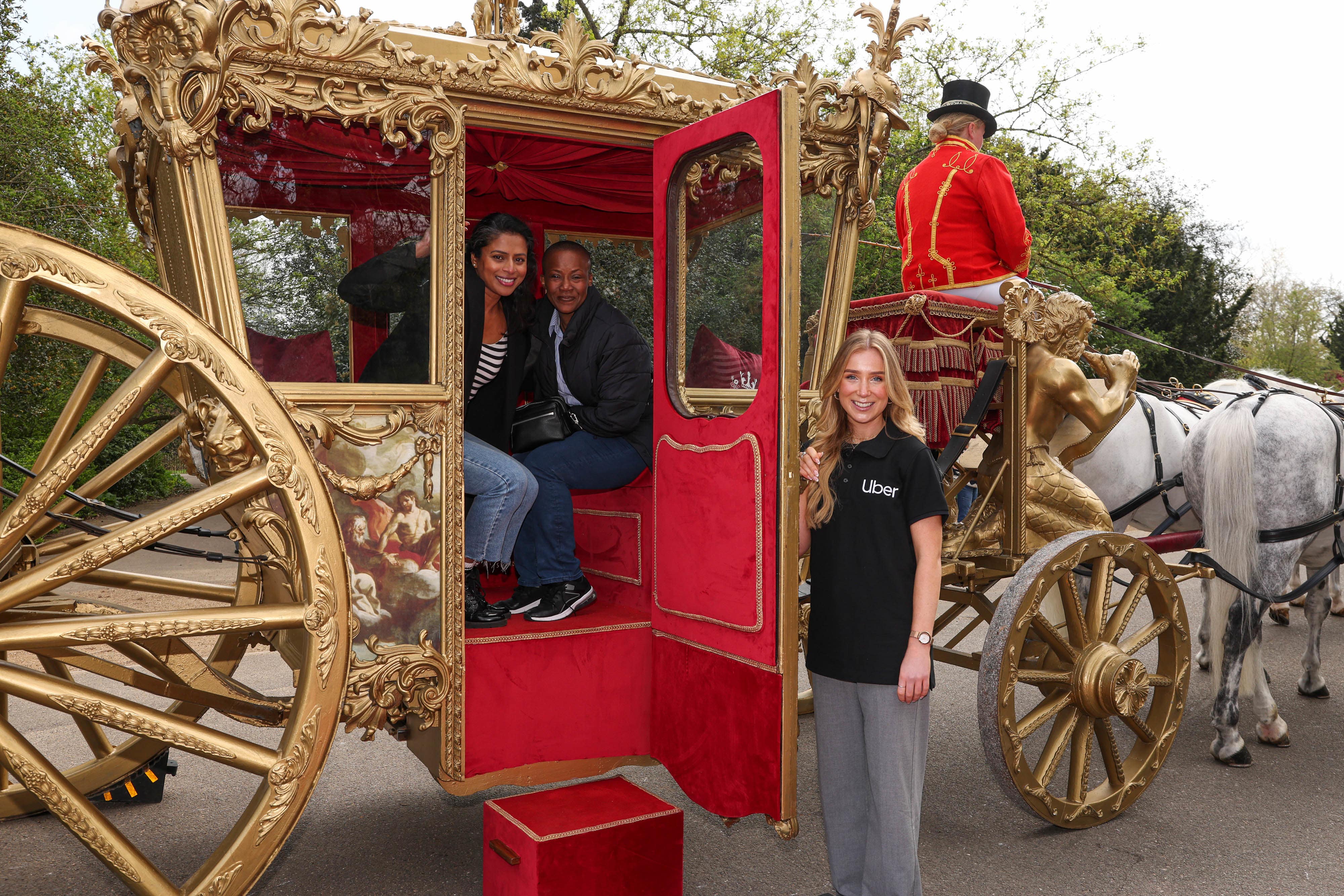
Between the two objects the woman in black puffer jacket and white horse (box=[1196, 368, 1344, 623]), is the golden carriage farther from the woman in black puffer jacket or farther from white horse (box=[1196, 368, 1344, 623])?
white horse (box=[1196, 368, 1344, 623])

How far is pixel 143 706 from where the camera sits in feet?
7.45

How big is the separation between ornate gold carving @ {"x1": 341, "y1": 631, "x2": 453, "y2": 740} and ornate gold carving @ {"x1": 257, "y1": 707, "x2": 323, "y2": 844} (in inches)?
16.9

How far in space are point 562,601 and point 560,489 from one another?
1.28ft

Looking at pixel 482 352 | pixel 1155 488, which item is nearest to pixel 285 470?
pixel 482 352

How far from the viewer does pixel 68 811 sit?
2143mm

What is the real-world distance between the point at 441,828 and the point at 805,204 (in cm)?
265

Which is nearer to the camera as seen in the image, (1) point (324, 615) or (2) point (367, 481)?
(1) point (324, 615)

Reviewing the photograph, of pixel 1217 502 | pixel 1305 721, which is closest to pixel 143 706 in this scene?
pixel 1217 502

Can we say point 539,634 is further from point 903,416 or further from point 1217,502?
point 1217,502

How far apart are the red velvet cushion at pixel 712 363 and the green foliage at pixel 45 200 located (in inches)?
325

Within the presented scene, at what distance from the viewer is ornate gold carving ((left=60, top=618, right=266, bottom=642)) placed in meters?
2.14

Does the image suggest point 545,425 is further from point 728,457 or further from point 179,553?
point 179,553

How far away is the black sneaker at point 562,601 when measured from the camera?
10.8ft

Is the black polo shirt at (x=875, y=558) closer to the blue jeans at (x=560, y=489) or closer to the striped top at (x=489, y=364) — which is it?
the blue jeans at (x=560, y=489)
